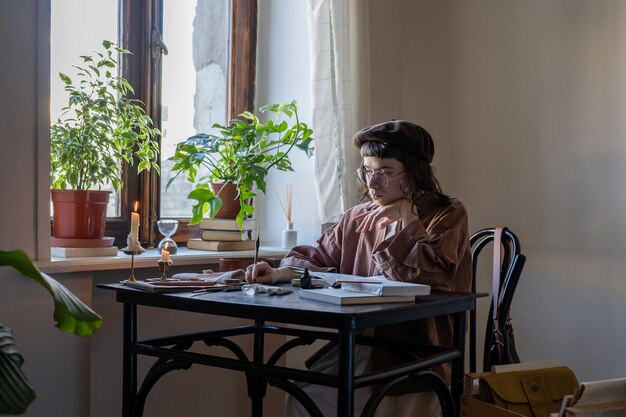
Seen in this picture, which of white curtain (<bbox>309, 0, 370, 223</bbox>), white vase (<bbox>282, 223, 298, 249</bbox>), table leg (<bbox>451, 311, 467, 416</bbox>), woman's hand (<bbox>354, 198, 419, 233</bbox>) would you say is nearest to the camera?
table leg (<bbox>451, 311, 467, 416</bbox>)

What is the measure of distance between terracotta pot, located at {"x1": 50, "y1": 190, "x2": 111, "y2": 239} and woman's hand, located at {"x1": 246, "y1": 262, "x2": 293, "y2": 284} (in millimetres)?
560

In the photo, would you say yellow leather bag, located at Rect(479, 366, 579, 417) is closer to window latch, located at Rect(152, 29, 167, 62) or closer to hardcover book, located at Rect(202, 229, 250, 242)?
hardcover book, located at Rect(202, 229, 250, 242)

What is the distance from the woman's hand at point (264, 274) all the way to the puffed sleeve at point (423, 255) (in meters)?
0.26

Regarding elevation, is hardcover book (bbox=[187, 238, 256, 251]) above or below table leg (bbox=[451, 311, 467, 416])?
above

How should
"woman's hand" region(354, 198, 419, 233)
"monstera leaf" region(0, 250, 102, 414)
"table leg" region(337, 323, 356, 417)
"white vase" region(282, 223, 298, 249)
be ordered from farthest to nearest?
"white vase" region(282, 223, 298, 249) < "woman's hand" region(354, 198, 419, 233) < "table leg" region(337, 323, 356, 417) < "monstera leaf" region(0, 250, 102, 414)

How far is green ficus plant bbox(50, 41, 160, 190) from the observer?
86.4 inches

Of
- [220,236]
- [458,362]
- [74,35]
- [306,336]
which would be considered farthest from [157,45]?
[458,362]

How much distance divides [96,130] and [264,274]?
72 cm

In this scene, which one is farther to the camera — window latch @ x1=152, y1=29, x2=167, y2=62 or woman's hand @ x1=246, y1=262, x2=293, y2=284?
window latch @ x1=152, y1=29, x2=167, y2=62

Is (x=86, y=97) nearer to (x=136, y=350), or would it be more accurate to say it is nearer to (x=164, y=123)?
(x=164, y=123)

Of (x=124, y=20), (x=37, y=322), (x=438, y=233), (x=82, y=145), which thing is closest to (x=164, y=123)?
(x=124, y=20)

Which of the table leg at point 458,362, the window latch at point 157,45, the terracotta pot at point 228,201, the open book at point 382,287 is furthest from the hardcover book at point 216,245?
the table leg at point 458,362

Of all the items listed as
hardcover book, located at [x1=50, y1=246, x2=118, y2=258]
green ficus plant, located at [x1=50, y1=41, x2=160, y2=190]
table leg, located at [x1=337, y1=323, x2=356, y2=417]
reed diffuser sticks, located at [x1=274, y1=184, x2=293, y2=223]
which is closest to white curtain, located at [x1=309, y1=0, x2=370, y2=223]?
reed diffuser sticks, located at [x1=274, y1=184, x2=293, y2=223]

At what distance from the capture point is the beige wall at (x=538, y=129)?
2.79 metres
